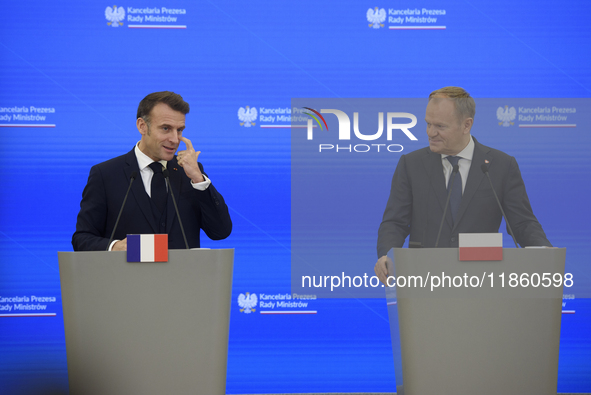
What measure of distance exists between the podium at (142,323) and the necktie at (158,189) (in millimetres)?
665

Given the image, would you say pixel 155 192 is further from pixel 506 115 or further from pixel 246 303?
pixel 506 115

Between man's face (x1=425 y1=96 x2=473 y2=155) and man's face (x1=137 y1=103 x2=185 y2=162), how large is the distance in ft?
3.79

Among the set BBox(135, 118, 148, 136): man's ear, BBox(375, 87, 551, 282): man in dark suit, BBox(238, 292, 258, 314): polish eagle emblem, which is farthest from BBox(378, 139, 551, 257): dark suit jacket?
BBox(238, 292, 258, 314): polish eagle emblem

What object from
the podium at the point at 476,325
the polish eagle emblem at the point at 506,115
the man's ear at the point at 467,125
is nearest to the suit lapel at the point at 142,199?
the podium at the point at 476,325

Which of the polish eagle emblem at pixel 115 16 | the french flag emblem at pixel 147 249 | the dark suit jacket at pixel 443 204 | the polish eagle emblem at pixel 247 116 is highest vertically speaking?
the polish eagle emblem at pixel 115 16

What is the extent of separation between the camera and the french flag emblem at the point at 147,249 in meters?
1.65

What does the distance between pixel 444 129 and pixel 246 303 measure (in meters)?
1.83

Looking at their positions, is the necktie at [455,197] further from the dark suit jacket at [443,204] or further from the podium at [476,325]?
the podium at [476,325]

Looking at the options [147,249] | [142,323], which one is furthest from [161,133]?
[142,323]

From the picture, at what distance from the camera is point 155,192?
7.63 feet

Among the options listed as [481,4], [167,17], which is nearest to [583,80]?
[481,4]

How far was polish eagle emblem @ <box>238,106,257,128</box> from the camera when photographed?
11.1ft

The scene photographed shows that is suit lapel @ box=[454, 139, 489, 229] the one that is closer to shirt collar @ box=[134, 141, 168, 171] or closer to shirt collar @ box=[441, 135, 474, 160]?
shirt collar @ box=[441, 135, 474, 160]

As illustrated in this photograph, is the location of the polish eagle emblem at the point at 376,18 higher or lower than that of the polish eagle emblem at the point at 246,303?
higher
